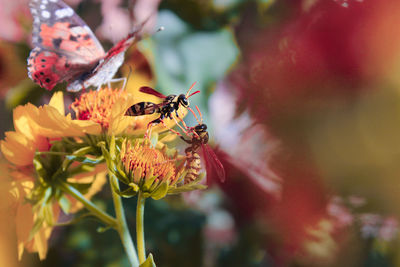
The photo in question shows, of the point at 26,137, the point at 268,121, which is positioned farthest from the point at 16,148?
the point at 268,121

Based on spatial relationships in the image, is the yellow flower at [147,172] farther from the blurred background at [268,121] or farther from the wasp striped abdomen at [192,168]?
the blurred background at [268,121]

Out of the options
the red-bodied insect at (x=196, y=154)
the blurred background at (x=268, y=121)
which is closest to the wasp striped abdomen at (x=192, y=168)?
the red-bodied insect at (x=196, y=154)

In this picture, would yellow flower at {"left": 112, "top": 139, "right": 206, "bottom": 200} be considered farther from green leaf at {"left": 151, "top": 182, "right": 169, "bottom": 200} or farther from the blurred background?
the blurred background

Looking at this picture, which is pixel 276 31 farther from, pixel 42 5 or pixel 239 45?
pixel 42 5

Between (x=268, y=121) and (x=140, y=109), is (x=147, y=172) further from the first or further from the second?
(x=268, y=121)

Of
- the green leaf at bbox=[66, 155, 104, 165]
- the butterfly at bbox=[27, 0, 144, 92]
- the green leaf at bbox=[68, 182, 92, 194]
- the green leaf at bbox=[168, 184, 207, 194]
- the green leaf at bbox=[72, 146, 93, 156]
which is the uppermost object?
the butterfly at bbox=[27, 0, 144, 92]

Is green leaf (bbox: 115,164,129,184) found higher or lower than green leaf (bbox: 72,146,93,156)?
higher

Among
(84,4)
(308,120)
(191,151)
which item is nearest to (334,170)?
(308,120)

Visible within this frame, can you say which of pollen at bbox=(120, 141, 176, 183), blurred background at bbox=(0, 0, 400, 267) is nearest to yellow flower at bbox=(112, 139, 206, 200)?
pollen at bbox=(120, 141, 176, 183)
